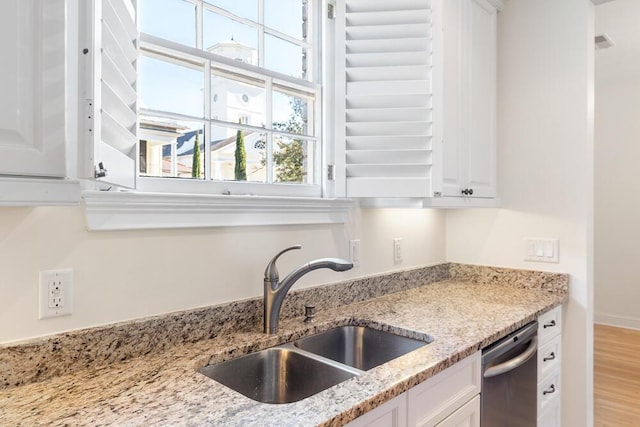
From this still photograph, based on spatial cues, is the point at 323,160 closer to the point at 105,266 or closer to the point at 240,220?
the point at 240,220

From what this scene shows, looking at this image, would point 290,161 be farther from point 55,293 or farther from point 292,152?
point 55,293

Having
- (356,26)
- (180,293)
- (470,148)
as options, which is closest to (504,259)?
(470,148)

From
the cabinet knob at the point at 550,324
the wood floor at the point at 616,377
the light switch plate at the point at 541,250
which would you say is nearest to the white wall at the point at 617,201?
the wood floor at the point at 616,377

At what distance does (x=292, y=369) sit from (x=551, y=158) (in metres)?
1.76

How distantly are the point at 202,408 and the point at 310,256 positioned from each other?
866mm

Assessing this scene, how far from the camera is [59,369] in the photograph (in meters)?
1.04

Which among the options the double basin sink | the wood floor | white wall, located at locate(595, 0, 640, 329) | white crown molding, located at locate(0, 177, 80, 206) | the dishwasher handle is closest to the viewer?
white crown molding, located at locate(0, 177, 80, 206)

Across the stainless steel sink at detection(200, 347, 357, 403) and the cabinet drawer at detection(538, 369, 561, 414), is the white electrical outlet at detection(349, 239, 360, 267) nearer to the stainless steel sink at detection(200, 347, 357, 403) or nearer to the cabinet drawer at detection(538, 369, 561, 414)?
the stainless steel sink at detection(200, 347, 357, 403)

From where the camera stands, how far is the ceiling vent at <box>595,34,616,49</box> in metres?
3.10

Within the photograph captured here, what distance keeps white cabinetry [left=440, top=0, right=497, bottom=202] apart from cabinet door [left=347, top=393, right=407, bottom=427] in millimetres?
1042

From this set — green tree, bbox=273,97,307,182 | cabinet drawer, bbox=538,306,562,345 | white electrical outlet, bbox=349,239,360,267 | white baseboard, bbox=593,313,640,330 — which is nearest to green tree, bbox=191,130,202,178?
green tree, bbox=273,97,307,182

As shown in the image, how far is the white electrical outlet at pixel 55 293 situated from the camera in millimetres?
1031

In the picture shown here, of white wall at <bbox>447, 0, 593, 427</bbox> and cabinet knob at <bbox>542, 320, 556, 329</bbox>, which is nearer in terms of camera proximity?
cabinet knob at <bbox>542, 320, 556, 329</bbox>

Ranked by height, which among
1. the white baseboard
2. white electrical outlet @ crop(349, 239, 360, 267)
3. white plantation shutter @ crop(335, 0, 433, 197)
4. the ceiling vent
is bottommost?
the white baseboard
